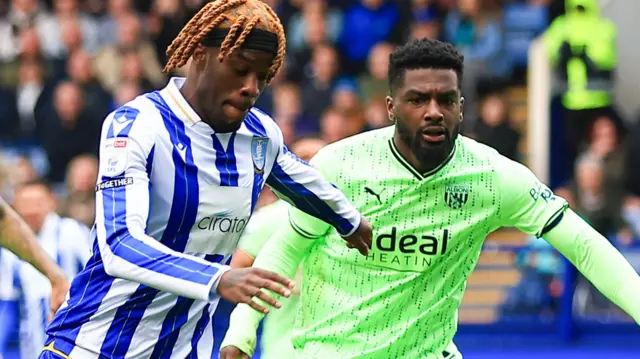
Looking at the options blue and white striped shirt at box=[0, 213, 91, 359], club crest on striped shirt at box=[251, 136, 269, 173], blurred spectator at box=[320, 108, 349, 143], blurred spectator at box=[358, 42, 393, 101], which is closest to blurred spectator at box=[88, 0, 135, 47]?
blurred spectator at box=[358, 42, 393, 101]

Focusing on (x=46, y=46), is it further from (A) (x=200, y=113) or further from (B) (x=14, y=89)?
(A) (x=200, y=113)

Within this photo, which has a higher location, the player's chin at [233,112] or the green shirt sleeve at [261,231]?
the player's chin at [233,112]

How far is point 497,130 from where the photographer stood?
12.1 m

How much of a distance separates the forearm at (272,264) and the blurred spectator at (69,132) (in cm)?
741

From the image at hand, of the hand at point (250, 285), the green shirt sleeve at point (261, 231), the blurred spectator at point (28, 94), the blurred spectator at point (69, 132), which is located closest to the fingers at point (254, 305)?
the hand at point (250, 285)

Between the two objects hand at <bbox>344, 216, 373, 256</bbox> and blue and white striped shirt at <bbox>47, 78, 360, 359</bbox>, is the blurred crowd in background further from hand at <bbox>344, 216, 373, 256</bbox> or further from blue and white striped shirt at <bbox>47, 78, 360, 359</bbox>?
blue and white striped shirt at <bbox>47, 78, 360, 359</bbox>

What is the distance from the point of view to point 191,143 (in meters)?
4.28

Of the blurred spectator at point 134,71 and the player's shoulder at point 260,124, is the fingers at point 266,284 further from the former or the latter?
the blurred spectator at point 134,71

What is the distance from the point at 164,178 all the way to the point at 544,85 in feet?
31.1

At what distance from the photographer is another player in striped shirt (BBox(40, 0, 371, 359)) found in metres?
3.99

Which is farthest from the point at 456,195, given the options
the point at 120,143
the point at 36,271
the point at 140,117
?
the point at 36,271

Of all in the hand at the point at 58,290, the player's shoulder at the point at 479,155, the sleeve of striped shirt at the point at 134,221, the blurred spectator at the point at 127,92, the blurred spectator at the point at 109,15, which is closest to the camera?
the sleeve of striped shirt at the point at 134,221

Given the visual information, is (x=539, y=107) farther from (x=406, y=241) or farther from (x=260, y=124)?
(x=260, y=124)

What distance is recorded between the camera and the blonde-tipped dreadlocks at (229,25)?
4.11m
